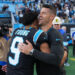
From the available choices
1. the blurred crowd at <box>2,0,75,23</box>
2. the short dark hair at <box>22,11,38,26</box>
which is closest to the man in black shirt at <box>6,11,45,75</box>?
the short dark hair at <box>22,11,38,26</box>

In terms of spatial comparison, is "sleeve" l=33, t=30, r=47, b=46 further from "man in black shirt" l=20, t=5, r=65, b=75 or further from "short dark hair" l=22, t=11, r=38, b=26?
"short dark hair" l=22, t=11, r=38, b=26

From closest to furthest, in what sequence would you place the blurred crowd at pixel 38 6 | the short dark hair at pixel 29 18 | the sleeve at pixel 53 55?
the sleeve at pixel 53 55, the short dark hair at pixel 29 18, the blurred crowd at pixel 38 6

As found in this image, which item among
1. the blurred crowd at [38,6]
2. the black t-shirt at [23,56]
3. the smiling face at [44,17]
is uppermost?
the smiling face at [44,17]

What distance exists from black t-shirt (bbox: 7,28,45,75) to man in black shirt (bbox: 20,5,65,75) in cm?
8

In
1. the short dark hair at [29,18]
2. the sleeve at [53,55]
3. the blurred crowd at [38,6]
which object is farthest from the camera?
the blurred crowd at [38,6]

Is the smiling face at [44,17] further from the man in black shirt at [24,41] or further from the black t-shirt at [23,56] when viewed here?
the black t-shirt at [23,56]

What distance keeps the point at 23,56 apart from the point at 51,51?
326 mm

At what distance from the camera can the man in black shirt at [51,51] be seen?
2102mm

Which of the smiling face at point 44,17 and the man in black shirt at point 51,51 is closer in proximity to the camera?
the man in black shirt at point 51,51

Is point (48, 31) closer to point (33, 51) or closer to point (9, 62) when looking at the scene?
point (33, 51)

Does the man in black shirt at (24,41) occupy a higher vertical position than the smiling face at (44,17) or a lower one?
lower

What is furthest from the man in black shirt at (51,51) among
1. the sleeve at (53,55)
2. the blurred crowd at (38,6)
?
the blurred crowd at (38,6)

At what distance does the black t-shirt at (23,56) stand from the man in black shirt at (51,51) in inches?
3.2

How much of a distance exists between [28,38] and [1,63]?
1.37 metres
